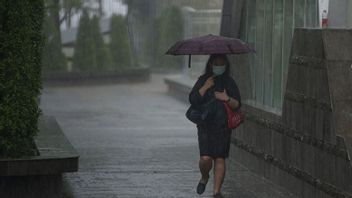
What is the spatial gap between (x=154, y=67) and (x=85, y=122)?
2001 centimetres

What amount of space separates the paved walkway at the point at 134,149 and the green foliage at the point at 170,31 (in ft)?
35.1

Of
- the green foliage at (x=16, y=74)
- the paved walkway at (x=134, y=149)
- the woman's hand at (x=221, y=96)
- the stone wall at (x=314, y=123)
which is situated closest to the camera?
the stone wall at (x=314, y=123)

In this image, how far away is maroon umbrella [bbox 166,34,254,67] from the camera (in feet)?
32.1

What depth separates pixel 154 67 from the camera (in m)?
39.2

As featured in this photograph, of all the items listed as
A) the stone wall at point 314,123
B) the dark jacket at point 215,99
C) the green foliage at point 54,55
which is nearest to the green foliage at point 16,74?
the dark jacket at point 215,99

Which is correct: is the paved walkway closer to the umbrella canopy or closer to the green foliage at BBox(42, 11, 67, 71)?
the umbrella canopy

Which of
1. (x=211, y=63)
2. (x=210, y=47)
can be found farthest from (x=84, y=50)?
(x=210, y=47)

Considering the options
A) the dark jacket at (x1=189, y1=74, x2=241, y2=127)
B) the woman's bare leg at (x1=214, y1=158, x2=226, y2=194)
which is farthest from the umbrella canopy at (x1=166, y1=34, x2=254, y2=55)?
the woman's bare leg at (x1=214, y1=158, x2=226, y2=194)

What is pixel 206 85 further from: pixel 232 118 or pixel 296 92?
pixel 296 92

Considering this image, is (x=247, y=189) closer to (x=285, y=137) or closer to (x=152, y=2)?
(x=285, y=137)

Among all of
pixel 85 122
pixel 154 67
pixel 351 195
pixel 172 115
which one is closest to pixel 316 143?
pixel 351 195

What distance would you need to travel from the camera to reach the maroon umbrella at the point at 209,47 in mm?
9797

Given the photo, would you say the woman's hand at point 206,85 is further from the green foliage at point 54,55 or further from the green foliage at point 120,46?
the green foliage at point 120,46

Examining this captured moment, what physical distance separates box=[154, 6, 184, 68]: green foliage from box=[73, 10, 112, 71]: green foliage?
16.5 ft
